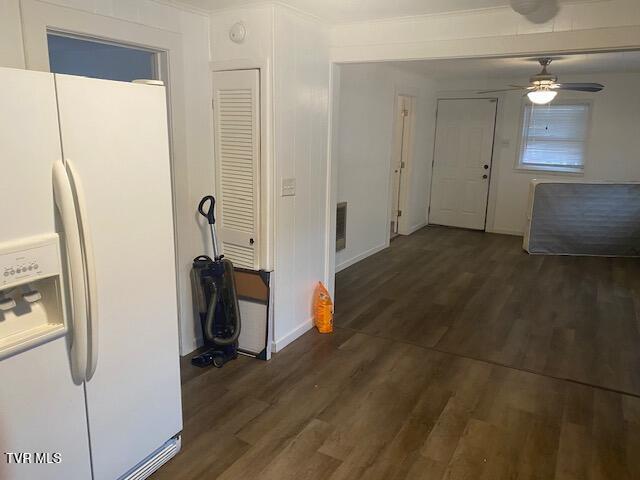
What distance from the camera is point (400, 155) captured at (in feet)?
23.1

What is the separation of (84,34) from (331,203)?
2.09 m

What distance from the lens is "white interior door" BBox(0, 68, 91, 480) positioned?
4.97 feet

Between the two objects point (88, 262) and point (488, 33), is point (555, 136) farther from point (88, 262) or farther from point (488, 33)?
point (88, 262)

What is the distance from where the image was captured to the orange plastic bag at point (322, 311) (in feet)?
12.5

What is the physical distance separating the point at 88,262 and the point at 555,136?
7006 mm

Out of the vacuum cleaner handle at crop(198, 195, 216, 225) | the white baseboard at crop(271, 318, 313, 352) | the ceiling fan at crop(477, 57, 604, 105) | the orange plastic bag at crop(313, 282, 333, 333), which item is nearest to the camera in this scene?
the vacuum cleaner handle at crop(198, 195, 216, 225)

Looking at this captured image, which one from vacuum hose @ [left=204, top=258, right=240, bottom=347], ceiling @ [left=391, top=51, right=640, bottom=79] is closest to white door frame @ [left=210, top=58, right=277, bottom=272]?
vacuum hose @ [left=204, top=258, right=240, bottom=347]

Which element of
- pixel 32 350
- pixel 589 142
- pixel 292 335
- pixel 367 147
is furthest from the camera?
pixel 589 142

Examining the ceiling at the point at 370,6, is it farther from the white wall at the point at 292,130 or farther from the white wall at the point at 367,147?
the white wall at the point at 367,147

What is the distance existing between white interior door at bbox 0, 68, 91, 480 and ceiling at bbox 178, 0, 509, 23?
1668 millimetres

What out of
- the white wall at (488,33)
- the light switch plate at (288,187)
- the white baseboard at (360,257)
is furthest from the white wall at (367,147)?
the light switch plate at (288,187)

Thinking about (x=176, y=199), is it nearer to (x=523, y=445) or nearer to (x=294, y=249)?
(x=294, y=249)

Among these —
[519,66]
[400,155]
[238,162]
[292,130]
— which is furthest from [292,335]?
[519,66]

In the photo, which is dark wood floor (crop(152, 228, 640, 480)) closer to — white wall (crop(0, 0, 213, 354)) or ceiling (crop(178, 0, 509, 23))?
white wall (crop(0, 0, 213, 354))
